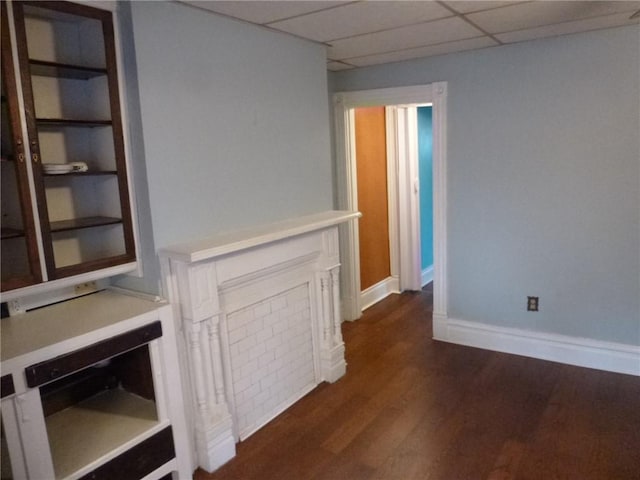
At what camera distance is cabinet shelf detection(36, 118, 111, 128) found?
6.42ft

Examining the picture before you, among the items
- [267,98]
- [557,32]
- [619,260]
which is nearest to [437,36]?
[557,32]

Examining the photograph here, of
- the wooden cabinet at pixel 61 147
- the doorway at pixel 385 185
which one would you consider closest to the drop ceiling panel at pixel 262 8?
the wooden cabinet at pixel 61 147

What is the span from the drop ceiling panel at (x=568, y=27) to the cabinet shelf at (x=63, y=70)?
2.33m

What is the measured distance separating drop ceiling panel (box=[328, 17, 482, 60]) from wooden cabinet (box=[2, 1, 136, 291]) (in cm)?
147

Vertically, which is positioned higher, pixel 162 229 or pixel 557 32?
pixel 557 32

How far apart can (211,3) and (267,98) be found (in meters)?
0.61

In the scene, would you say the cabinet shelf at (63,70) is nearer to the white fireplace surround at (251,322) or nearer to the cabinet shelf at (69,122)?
the cabinet shelf at (69,122)

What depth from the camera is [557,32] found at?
2.99m

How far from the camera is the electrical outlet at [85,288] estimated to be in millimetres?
2328

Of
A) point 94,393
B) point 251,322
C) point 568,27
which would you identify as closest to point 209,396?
point 251,322

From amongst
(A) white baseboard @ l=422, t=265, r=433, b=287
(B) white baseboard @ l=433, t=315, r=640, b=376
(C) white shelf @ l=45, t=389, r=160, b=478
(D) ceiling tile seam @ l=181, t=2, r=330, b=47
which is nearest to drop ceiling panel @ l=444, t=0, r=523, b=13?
(D) ceiling tile seam @ l=181, t=2, r=330, b=47

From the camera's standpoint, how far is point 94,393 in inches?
94.7

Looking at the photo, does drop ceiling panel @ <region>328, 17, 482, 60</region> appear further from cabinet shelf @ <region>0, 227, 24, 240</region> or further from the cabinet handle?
the cabinet handle

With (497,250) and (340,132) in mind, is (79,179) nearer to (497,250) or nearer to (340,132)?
(340,132)
